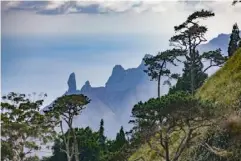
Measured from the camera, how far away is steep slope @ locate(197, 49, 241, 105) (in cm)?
3112

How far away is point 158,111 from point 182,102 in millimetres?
1434

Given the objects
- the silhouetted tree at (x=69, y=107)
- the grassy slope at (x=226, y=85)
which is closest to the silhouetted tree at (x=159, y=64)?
the silhouetted tree at (x=69, y=107)

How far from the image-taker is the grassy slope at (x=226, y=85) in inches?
1225

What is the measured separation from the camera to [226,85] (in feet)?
111

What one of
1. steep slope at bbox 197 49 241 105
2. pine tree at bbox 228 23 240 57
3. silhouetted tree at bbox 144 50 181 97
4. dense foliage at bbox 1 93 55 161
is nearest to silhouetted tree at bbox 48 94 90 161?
dense foliage at bbox 1 93 55 161

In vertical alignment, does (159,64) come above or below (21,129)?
above

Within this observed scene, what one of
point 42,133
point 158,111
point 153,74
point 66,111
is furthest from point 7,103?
point 153,74

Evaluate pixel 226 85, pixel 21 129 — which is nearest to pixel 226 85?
pixel 226 85

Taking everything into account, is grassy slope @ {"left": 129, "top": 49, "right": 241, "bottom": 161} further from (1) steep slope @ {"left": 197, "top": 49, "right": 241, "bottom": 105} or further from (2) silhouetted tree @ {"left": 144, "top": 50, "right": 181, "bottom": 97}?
(2) silhouetted tree @ {"left": 144, "top": 50, "right": 181, "bottom": 97}

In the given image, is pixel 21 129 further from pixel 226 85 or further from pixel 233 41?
pixel 233 41

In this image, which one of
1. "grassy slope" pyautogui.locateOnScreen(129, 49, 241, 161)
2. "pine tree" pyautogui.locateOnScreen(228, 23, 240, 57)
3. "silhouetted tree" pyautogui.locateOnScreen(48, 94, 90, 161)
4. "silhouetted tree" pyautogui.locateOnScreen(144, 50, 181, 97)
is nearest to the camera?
"grassy slope" pyautogui.locateOnScreen(129, 49, 241, 161)

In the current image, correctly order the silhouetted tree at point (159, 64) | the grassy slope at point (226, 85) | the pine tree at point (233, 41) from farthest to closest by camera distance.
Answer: the pine tree at point (233, 41) → the silhouetted tree at point (159, 64) → the grassy slope at point (226, 85)

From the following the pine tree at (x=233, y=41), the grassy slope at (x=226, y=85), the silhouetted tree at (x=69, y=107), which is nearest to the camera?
the grassy slope at (x=226, y=85)

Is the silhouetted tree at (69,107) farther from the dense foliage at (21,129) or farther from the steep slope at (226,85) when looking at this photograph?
the steep slope at (226,85)
